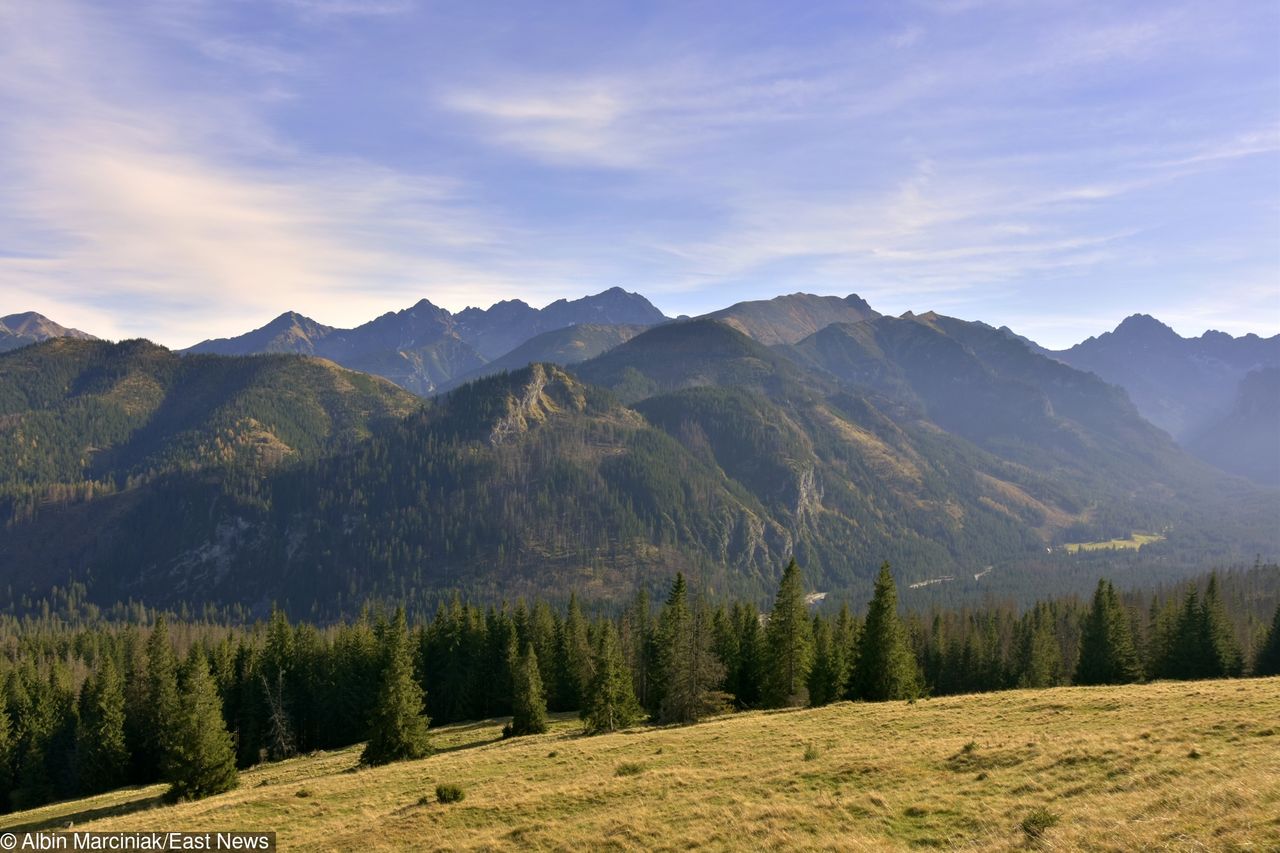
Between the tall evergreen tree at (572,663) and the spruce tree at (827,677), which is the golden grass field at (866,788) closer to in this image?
the spruce tree at (827,677)

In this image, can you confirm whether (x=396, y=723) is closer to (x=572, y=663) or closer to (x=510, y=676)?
(x=510, y=676)

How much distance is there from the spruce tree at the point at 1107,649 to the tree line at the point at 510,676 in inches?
8.0

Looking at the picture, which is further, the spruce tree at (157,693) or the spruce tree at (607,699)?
the spruce tree at (157,693)

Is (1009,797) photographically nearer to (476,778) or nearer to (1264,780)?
(1264,780)

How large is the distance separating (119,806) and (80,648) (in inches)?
4883

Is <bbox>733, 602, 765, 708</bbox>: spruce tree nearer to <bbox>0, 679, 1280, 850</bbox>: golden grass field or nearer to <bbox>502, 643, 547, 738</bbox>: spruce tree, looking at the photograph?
<bbox>502, 643, 547, 738</bbox>: spruce tree

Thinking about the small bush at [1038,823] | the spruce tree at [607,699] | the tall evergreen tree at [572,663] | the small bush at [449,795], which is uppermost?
the small bush at [1038,823]

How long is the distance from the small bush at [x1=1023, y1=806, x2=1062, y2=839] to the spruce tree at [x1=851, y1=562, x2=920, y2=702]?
49.2 metres

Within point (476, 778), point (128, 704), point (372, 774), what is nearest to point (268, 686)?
point (128, 704)

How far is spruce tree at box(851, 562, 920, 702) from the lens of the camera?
69.2 m

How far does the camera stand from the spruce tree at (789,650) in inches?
2822

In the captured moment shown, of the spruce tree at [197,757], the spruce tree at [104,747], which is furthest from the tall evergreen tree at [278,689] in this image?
the spruce tree at [197,757]

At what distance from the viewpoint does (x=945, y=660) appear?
356ft

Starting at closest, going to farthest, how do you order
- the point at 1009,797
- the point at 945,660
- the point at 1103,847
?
the point at 1103,847 < the point at 1009,797 < the point at 945,660
